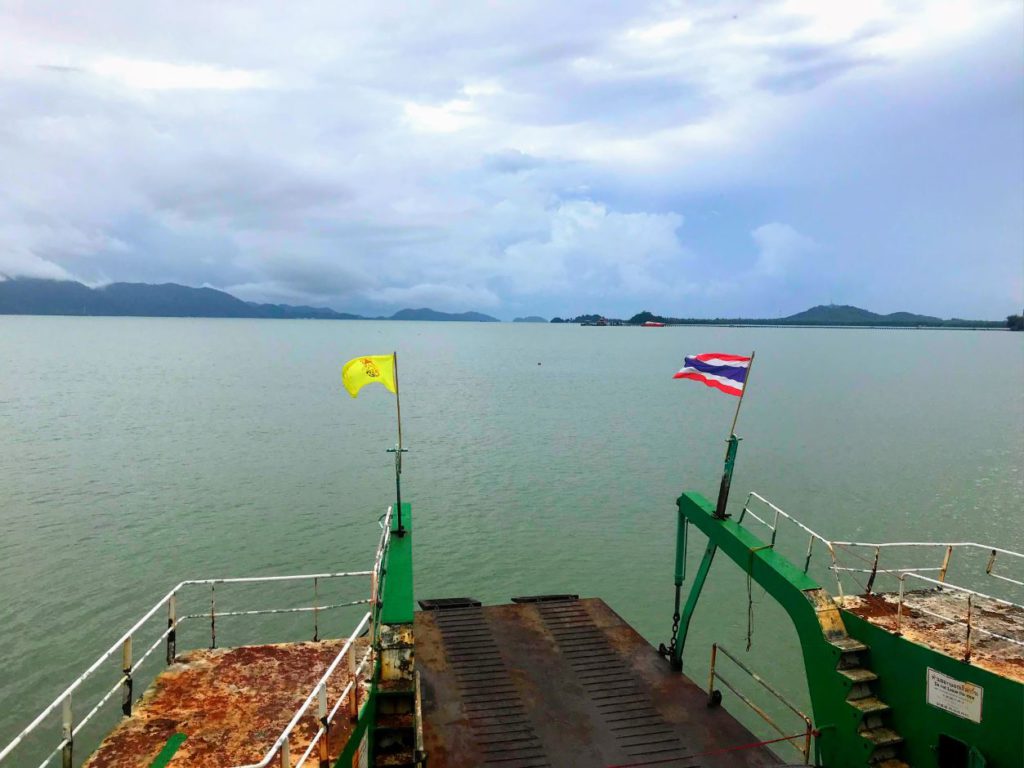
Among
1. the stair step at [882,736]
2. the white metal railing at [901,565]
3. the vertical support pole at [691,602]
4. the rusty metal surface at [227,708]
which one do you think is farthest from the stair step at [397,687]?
the vertical support pole at [691,602]

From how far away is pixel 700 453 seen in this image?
36.8 m

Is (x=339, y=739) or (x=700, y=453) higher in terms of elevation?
(x=339, y=739)

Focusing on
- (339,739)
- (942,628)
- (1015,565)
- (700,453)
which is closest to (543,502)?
(700,453)

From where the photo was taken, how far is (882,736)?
918cm

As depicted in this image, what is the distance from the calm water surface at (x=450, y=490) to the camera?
1819cm

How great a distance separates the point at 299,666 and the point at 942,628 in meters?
9.29


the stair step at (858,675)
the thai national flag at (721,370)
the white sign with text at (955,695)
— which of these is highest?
the thai national flag at (721,370)

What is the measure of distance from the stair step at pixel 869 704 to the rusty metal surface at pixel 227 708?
7058 mm

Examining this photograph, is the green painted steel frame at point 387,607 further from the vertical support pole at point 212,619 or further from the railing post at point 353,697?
the vertical support pole at point 212,619

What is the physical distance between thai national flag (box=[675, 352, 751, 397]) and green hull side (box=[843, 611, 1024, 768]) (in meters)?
4.43

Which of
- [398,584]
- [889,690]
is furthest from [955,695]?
[398,584]

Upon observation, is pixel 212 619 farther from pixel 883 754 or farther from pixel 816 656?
pixel 883 754

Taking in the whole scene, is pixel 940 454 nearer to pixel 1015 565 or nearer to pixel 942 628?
pixel 1015 565

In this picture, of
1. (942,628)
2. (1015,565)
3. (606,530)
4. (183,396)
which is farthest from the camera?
(183,396)
